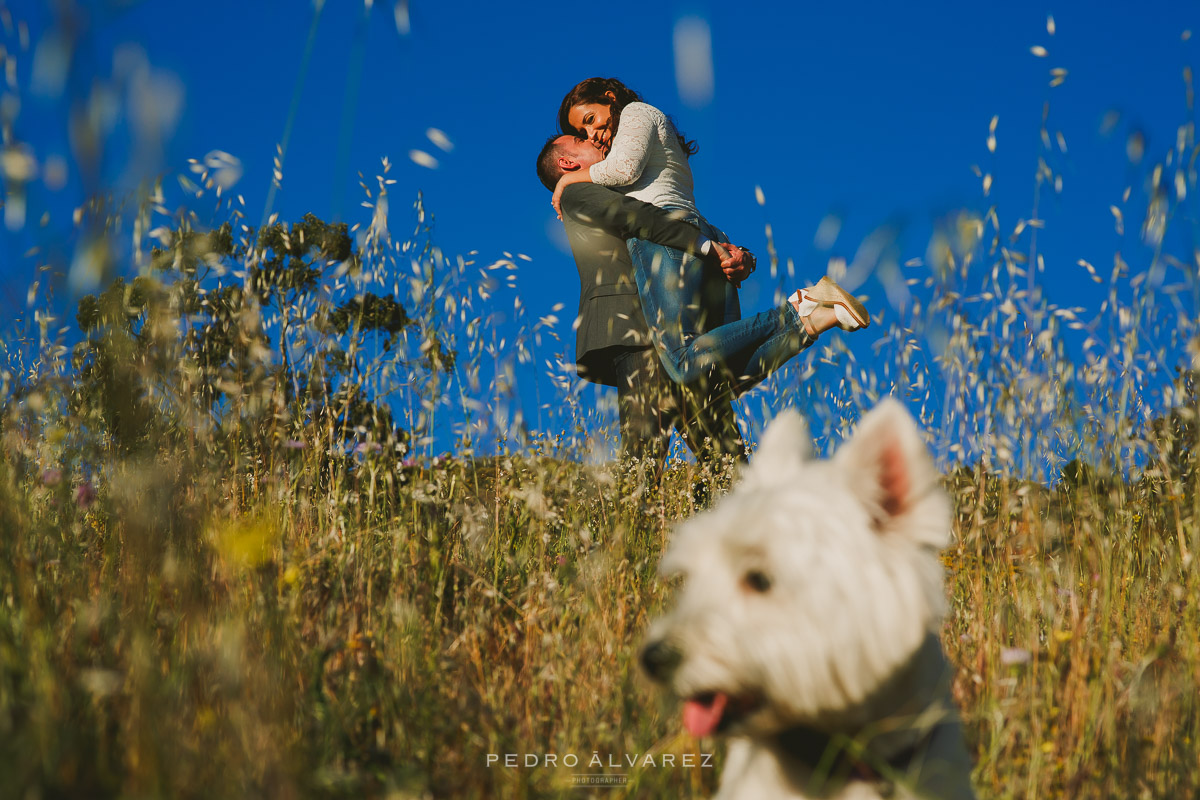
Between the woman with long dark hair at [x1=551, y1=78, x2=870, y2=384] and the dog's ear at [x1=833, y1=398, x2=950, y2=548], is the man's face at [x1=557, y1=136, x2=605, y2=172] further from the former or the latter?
the dog's ear at [x1=833, y1=398, x2=950, y2=548]

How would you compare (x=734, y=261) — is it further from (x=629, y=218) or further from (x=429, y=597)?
(x=429, y=597)

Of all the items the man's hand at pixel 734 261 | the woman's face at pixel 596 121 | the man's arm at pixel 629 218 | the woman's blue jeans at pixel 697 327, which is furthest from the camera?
the woman's face at pixel 596 121

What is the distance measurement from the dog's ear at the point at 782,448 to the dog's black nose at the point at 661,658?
0.54 m

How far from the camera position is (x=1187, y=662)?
2262 mm

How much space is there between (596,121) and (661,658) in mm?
4403

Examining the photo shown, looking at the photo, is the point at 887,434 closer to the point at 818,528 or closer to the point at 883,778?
the point at 818,528

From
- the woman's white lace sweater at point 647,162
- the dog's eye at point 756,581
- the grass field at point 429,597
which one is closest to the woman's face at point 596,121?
the woman's white lace sweater at point 647,162

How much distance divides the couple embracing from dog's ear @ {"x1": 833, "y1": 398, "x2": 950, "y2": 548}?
223 cm

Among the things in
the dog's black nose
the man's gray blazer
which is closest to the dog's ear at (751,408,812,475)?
the dog's black nose

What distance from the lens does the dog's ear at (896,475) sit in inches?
59.6

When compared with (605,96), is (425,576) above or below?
below

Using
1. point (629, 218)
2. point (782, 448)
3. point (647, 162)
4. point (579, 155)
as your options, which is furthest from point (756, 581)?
point (579, 155)

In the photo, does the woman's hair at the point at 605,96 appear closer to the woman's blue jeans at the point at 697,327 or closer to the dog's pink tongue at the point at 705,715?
the woman's blue jeans at the point at 697,327

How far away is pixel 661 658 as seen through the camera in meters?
1.46
